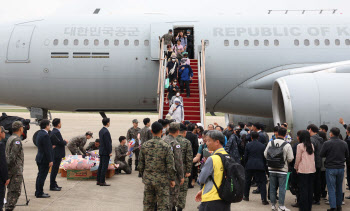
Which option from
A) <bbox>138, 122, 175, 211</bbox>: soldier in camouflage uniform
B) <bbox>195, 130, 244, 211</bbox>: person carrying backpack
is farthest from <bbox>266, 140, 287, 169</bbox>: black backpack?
<bbox>195, 130, 244, 211</bbox>: person carrying backpack

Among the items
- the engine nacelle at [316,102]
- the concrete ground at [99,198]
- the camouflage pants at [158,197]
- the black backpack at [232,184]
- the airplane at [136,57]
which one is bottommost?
the concrete ground at [99,198]

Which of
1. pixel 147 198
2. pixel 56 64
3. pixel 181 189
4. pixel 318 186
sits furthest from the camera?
pixel 56 64

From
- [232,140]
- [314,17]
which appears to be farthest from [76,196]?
[314,17]

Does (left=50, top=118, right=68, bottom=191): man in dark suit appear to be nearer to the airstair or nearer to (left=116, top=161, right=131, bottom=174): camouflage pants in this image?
(left=116, top=161, right=131, bottom=174): camouflage pants

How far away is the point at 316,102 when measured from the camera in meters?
12.9

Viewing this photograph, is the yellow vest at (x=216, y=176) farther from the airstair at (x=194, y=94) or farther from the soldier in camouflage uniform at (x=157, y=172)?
the airstair at (x=194, y=94)

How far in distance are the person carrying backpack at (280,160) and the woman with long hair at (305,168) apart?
0.21 m

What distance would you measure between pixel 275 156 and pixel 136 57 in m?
8.68

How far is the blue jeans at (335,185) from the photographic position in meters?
9.19

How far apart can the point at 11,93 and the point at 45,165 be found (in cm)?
790

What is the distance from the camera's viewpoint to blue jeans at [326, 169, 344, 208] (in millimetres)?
9188

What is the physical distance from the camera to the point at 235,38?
16766 millimetres

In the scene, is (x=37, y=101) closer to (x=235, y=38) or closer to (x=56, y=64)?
(x=56, y=64)

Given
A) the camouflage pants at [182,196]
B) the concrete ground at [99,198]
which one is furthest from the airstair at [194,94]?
the camouflage pants at [182,196]
